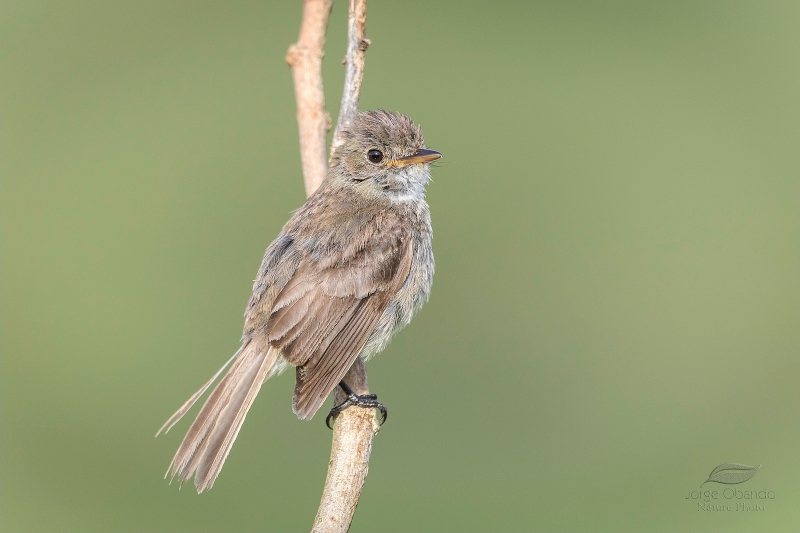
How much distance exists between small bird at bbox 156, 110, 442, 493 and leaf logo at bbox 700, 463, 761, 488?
Answer: 2182mm

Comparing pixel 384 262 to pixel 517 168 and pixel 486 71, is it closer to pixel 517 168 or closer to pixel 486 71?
pixel 517 168

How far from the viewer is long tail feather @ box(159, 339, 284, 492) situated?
4.03m

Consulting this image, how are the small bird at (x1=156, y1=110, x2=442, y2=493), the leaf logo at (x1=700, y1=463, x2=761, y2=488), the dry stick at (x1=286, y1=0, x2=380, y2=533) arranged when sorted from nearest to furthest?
the dry stick at (x1=286, y1=0, x2=380, y2=533) → the small bird at (x1=156, y1=110, x2=442, y2=493) → the leaf logo at (x1=700, y1=463, x2=761, y2=488)

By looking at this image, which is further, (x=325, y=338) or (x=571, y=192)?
(x=571, y=192)

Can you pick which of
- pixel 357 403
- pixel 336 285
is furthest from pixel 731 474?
pixel 336 285

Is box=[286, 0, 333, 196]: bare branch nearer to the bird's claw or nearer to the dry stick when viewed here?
the dry stick

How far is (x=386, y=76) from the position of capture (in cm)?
796

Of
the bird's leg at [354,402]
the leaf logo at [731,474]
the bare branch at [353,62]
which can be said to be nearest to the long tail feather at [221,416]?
the bird's leg at [354,402]

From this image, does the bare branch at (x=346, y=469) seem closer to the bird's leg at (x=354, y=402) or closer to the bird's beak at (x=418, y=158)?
the bird's leg at (x=354, y=402)

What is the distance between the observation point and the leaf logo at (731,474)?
202 inches

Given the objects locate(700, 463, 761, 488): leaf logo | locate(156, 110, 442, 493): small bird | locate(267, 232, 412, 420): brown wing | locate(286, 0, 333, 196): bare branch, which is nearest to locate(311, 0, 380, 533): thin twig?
locate(156, 110, 442, 493): small bird

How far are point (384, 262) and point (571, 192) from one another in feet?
12.0

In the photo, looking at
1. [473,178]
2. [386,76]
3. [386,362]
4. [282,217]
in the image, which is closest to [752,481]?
[386,362]

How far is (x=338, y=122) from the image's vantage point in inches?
202
